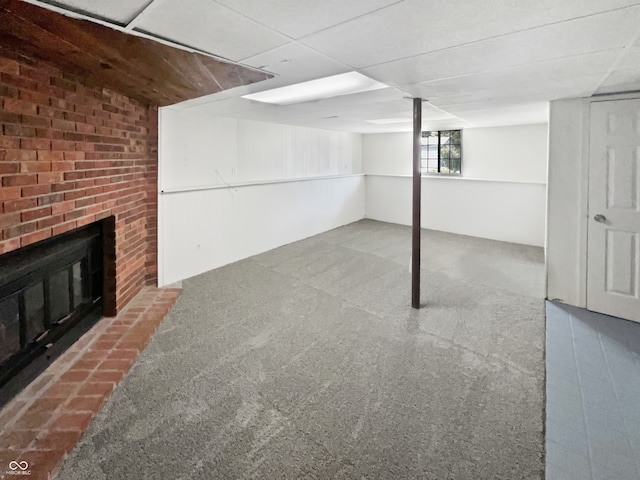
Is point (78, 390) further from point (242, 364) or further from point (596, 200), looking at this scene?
point (596, 200)

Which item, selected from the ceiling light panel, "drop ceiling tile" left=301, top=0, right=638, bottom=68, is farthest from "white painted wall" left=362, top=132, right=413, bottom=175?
"drop ceiling tile" left=301, top=0, right=638, bottom=68

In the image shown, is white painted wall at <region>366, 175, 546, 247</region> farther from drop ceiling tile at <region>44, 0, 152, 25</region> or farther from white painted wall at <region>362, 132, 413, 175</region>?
drop ceiling tile at <region>44, 0, 152, 25</region>

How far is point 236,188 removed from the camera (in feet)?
16.6

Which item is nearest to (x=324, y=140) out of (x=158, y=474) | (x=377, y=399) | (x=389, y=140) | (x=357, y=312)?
(x=389, y=140)

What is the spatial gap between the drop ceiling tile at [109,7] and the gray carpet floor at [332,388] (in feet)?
6.44

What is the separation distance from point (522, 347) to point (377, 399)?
4.39ft

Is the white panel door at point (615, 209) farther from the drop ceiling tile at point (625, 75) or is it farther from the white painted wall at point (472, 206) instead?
the white painted wall at point (472, 206)

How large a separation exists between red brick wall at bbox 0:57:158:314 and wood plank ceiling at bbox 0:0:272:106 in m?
0.14

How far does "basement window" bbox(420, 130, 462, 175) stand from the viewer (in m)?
6.86

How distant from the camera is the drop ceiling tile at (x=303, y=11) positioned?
1412mm

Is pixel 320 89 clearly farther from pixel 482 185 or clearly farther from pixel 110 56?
pixel 482 185

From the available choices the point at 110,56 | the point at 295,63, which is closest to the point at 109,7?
the point at 110,56

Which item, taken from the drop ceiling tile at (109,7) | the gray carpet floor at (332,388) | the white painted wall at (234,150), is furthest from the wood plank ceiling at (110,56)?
the gray carpet floor at (332,388)

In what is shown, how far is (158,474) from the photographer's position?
1.61 meters
